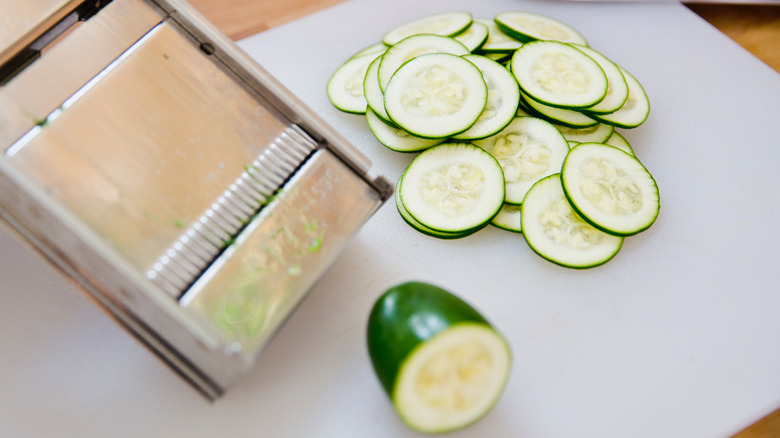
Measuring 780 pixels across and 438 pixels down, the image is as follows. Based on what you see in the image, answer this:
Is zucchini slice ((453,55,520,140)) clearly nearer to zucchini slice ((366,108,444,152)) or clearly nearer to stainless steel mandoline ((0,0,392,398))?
zucchini slice ((366,108,444,152))

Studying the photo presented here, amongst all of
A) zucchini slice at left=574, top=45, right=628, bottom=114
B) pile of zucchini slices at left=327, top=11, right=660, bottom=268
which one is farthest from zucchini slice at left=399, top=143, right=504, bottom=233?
zucchini slice at left=574, top=45, right=628, bottom=114

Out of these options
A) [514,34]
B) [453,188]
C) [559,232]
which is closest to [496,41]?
[514,34]

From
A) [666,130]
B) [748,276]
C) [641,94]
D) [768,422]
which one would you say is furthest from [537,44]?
[768,422]

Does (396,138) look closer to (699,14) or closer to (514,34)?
(514,34)

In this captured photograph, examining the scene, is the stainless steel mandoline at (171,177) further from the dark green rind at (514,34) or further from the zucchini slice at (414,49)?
the dark green rind at (514,34)

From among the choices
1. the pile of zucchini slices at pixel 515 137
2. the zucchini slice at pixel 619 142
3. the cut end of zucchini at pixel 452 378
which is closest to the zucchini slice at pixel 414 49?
the pile of zucchini slices at pixel 515 137
